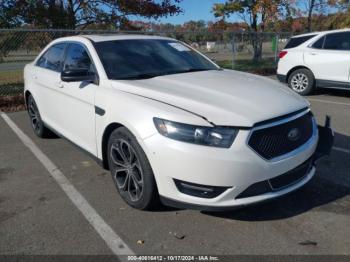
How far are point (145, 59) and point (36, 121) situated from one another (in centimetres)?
276

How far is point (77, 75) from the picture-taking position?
408 centimetres

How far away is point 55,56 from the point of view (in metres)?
5.44

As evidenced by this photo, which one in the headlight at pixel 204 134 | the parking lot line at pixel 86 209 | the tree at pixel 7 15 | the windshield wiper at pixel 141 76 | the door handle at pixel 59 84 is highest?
the tree at pixel 7 15

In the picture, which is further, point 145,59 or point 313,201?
point 145,59

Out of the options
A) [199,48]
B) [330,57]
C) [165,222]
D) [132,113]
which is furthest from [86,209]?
[199,48]

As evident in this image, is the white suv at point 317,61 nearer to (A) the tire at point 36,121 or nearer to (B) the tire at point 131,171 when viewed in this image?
(A) the tire at point 36,121

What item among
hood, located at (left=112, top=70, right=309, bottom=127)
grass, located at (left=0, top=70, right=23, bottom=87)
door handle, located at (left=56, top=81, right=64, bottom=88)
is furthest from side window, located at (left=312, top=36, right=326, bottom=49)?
grass, located at (left=0, top=70, right=23, bottom=87)

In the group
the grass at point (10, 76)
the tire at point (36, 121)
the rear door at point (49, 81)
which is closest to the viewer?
the rear door at point (49, 81)

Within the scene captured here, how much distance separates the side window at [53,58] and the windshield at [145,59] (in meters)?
1.00

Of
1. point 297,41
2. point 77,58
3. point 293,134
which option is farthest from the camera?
point 297,41

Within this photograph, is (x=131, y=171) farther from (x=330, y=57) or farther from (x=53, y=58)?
(x=330, y=57)

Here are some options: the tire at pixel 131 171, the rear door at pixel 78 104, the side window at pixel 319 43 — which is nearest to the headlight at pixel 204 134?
the tire at pixel 131 171

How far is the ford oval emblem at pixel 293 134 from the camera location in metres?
3.31

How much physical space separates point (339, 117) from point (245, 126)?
4894 mm
